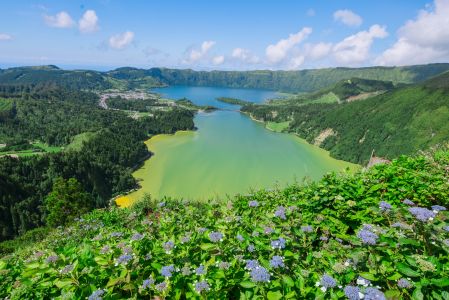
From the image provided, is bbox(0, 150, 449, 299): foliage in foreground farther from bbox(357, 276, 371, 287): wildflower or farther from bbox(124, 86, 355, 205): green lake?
bbox(124, 86, 355, 205): green lake

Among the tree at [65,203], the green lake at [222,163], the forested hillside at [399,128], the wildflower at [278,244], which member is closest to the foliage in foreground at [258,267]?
the wildflower at [278,244]

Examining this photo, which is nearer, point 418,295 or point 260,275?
point 418,295

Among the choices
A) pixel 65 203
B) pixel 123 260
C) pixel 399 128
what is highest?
pixel 123 260

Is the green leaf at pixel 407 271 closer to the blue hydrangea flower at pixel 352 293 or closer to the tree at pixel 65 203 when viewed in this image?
the blue hydrangea flower at pixel 352 293

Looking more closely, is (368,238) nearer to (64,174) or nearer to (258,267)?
(258,267)

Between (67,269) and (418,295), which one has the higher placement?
(418,295)

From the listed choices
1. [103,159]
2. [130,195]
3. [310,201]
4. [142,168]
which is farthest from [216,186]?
[310,201]

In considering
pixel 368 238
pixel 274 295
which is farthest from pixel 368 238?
pixel 274 295

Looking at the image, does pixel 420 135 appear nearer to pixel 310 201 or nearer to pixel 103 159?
pixel 103 159
